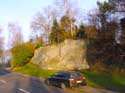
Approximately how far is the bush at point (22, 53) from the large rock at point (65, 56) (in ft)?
24.6

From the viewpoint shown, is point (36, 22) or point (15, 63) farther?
point (36, 22)

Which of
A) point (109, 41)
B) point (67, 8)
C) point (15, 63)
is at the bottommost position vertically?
point (15, 63)

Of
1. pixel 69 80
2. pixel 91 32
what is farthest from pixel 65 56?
pixel 69 80

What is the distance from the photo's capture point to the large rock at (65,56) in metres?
57.5

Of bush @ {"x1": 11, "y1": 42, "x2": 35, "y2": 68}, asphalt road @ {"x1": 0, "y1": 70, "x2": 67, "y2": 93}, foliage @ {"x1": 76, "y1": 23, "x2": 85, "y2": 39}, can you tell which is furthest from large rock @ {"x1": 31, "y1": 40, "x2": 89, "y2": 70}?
asphalt road @ {"x1": 0, "y1": 70, "x2": 67, "y2": 93}

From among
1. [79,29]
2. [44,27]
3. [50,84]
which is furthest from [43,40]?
[50,84]

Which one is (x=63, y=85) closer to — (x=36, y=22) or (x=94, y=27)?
(x=94, y=27)

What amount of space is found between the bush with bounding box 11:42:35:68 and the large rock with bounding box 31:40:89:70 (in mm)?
7497

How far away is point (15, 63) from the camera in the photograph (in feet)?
250

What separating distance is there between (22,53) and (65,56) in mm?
15992

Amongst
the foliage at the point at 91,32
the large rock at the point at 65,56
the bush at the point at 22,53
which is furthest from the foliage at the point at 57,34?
the foliage at the point at 91,32

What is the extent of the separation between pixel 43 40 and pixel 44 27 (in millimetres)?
4533

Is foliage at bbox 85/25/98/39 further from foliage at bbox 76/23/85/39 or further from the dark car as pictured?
the dark car

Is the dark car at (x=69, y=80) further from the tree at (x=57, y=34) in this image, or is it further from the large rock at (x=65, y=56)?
the tree at (x=57, y=34)
